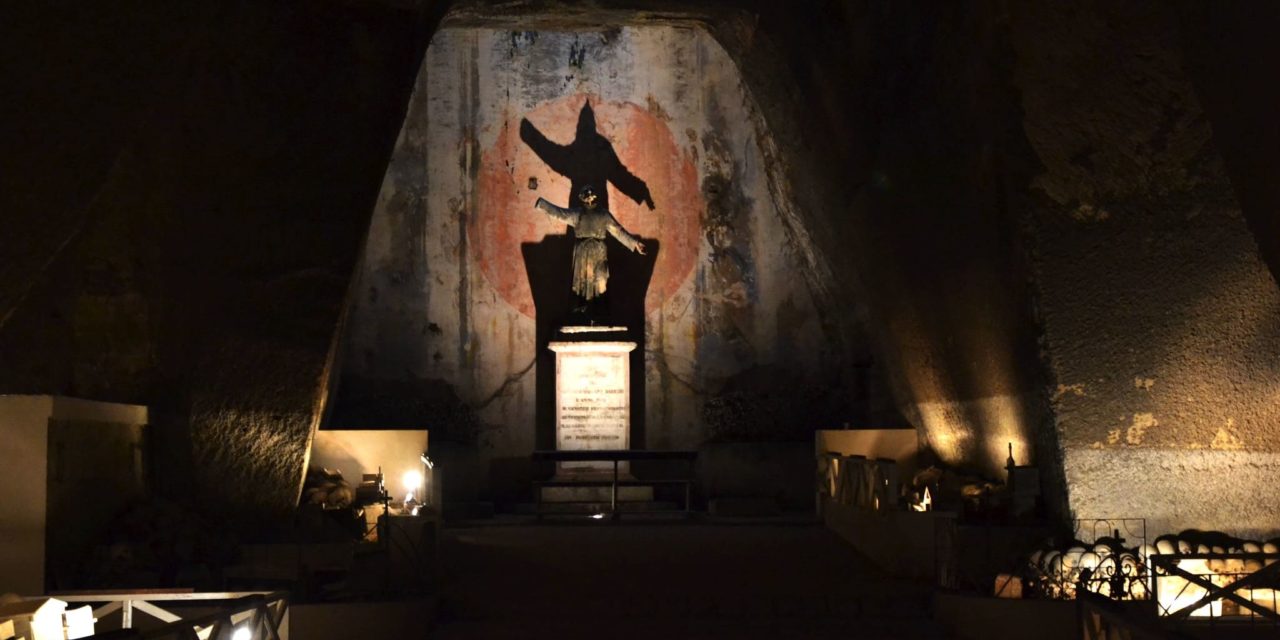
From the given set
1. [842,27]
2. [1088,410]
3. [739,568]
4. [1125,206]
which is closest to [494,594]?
[739,568]

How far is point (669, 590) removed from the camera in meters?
9.51

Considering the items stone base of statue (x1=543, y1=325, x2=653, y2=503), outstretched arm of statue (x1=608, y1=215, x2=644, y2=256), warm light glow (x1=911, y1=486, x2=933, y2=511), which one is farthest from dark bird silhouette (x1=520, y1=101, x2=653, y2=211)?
warm light glow (x1=911, y1=486, x2=933, y2=511)

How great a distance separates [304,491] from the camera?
1203cm

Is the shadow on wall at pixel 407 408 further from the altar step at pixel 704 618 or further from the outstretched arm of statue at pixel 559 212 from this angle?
the altar step at pixel 704 618

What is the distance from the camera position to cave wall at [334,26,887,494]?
16.7 meters

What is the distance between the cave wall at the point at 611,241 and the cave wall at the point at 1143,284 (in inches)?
273

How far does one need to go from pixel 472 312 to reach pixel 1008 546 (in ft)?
29.0

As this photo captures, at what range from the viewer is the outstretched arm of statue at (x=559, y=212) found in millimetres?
16438

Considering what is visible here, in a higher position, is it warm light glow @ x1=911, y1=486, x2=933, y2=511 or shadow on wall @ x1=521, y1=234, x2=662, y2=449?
shadow on wall @ x1=521, y1=234, x2=662, y2=449

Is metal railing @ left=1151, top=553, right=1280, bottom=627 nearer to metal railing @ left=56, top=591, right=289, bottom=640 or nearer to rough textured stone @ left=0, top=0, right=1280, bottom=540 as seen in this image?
rough textured stone @ left=0, top=0, right=1280, bottom=540

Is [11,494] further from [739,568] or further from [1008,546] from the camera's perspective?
[1008,546]

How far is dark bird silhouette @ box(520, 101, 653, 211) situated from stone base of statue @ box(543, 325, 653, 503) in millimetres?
2064

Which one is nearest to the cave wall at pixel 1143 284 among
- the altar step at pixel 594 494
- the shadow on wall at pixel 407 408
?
the altar step at pixel 594 494

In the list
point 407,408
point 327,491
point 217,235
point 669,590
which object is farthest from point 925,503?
point 407,408
